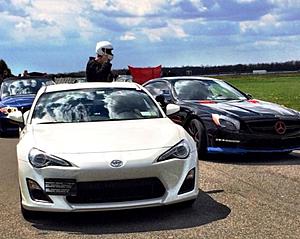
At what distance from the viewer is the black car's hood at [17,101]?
13953mm

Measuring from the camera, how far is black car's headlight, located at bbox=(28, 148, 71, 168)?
5.46 m

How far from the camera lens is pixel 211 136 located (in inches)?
364

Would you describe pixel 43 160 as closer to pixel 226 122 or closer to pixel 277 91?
pixel 226 122

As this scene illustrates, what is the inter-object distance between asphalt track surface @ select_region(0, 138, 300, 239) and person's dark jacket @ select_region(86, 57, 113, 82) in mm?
3447

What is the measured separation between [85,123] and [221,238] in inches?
87.0

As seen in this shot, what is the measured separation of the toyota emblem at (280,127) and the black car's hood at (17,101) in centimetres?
680

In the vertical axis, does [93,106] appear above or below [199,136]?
above

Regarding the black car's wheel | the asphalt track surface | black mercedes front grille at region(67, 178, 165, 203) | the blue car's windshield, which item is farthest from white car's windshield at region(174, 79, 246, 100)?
the blue car's windshield

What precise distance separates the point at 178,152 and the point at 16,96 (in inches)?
391

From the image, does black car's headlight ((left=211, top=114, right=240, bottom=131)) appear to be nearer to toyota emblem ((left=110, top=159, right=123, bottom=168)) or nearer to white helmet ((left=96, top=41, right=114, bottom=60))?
white helmet ((left=96, top=41, right=114, bottom=60))

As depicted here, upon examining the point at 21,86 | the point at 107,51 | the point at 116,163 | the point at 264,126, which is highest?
the point at 107,51

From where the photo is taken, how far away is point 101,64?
1062 centimetres

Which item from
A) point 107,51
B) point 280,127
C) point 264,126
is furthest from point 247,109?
point 107,51

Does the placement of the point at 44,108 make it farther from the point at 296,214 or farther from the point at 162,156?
the point at 296,214
